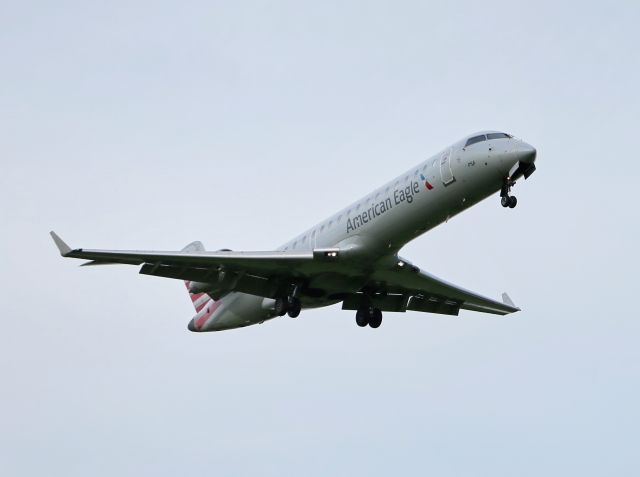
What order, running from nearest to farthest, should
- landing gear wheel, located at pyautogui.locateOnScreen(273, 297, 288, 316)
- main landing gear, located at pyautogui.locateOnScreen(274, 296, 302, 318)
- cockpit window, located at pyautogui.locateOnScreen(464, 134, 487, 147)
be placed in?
1. cockpit window, located at pyautogui.locateOnScreen(464, 134, 487, 147)
2. main landing gear, located at pyautogui.locateOnScreen(274, 296, 302, 318)
3. landing gear wheel, located at pyautogui.locateOnScreen(273, 297, 288, 316)

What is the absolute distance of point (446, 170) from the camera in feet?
112

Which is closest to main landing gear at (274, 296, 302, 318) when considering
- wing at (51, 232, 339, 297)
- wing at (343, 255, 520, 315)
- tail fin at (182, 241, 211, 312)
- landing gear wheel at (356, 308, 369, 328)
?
wing at (51, 232, 339, 297)

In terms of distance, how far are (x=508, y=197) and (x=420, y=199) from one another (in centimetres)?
258

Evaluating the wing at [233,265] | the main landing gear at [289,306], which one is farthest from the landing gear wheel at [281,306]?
the wing at [233,265]

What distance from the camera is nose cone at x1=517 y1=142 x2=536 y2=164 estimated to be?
33.2 m

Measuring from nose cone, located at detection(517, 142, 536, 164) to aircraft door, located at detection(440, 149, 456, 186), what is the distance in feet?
6.75

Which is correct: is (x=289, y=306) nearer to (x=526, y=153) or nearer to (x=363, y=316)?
(x=363, y=316)

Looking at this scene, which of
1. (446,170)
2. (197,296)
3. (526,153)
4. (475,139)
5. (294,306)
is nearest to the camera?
(526,153)

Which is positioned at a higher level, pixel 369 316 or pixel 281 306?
pixel 369 316

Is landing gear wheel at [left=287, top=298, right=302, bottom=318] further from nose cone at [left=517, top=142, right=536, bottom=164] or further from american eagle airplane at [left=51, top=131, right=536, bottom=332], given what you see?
nose cone at [left=517, top=142, right=536, bottom=164]

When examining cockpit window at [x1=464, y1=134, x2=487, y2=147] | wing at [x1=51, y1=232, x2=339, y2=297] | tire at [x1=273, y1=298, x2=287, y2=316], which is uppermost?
cockpit window at [x1=464, y1=134, x2=487, y2=147]

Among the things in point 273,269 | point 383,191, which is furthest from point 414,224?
point 273,269

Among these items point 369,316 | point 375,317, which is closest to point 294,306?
point 369,316

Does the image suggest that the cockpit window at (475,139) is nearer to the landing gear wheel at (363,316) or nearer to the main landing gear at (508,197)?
the main landing gear at (508,197)
